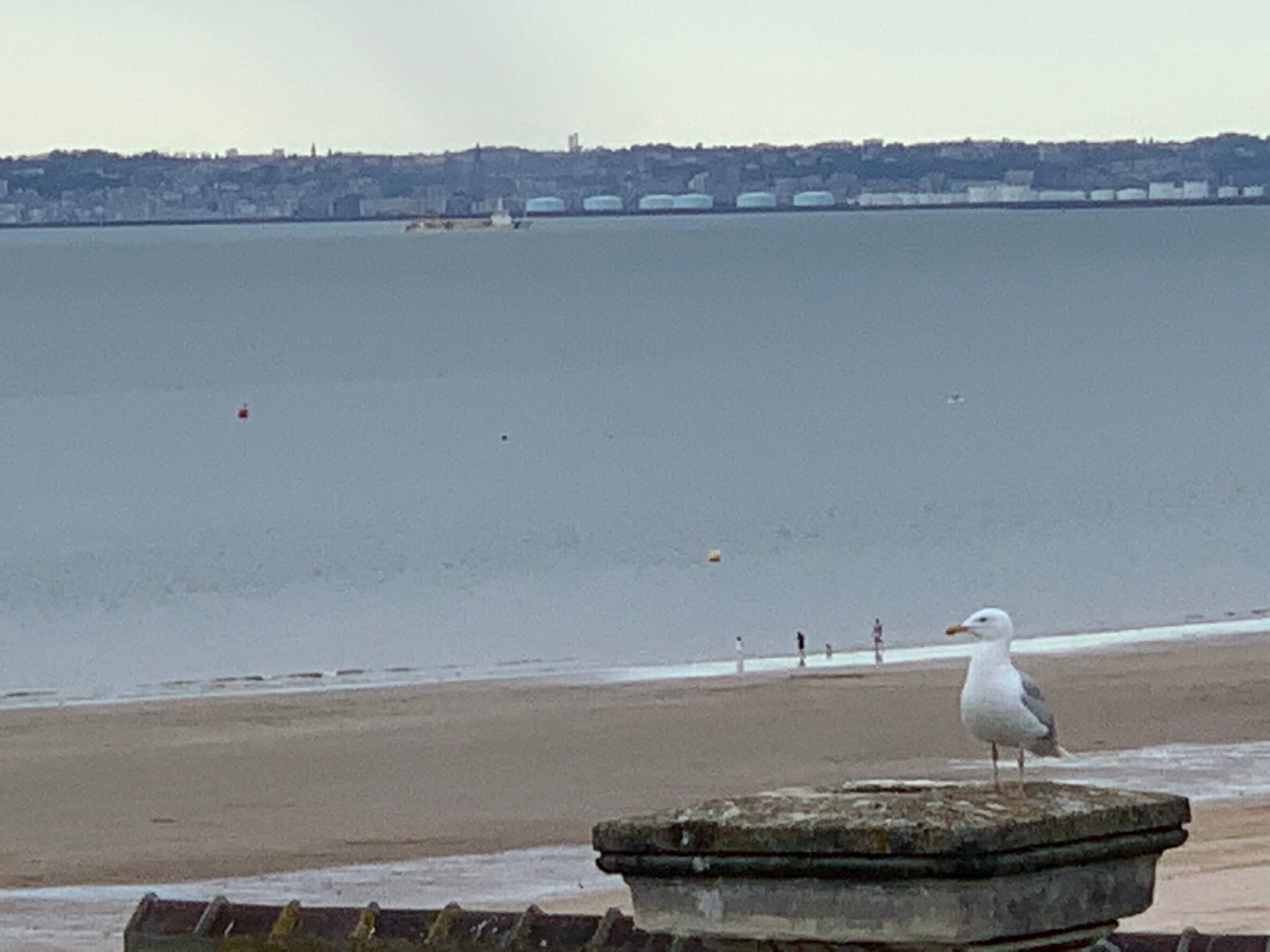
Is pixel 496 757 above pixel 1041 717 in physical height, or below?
below

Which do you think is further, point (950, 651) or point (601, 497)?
point (601, 497)

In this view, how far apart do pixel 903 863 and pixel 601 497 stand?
8251 cm

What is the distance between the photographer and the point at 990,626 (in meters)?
6.15

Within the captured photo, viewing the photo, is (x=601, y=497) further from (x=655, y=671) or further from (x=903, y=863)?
(x=903, y=863)

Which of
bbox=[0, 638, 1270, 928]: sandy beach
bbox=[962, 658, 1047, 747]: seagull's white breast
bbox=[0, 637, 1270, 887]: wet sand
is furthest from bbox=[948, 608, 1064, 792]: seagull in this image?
bbox=[0, 637, 1270, 887]: wet sand

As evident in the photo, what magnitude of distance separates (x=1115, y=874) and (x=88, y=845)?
25.2 m

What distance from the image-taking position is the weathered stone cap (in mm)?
3936

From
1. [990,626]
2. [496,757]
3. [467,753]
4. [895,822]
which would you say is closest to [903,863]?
[895,822]

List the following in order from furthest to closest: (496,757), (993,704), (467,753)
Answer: (467,753) < (496,757) < (993,704)

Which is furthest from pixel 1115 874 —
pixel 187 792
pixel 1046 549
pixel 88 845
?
pixel 1046 549

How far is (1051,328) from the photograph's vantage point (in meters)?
178

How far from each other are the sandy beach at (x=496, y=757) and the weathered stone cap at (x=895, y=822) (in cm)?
1737

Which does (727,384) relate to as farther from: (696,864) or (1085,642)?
(696,864)

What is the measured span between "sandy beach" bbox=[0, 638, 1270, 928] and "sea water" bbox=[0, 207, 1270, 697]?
6740 millimetres
